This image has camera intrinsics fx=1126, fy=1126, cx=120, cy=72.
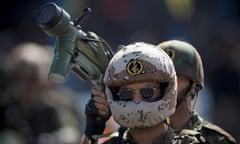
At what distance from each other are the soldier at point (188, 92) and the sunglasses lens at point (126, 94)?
78 centimetres

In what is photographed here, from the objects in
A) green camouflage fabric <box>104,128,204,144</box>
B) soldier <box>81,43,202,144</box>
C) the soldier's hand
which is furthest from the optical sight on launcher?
green camouflage fabric <box>104,128,204,144</box>

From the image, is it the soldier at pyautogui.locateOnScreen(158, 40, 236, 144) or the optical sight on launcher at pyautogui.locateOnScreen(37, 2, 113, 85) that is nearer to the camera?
the optical sight on launcher at pyautogui.locateOnScreen(37, 2, 113, 85)

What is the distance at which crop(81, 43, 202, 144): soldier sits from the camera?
5.84 meters

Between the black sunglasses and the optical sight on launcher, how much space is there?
15.2 inches

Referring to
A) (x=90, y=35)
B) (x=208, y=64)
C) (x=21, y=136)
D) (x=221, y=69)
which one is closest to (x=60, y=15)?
(x=90, y=35)

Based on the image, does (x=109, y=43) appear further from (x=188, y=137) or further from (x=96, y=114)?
(x=188, y=137)

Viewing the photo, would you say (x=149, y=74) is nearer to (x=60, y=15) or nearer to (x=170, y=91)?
(x=170, y=91)

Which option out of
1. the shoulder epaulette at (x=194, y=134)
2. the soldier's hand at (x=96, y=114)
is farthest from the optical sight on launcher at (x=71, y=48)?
the shoulder epaulette at (x=194, y=134)

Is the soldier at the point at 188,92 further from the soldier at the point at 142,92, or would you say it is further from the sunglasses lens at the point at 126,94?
the sunglasses lens at the point at 126,94

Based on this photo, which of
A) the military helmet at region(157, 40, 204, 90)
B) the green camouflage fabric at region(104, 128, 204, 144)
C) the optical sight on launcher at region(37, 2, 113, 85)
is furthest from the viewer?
the military helmet at region(157, 40, 204, 90)

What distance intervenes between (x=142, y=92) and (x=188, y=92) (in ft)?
2.95

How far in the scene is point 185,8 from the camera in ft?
57.2

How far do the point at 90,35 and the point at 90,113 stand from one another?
1.49 feet

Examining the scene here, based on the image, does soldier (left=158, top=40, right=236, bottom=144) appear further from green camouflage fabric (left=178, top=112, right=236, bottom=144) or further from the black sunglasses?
the black sunglasses
